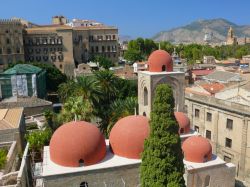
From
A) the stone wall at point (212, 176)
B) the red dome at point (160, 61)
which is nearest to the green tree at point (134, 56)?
the red dome at point (160, 61)

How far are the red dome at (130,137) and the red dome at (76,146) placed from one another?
3.30 ft

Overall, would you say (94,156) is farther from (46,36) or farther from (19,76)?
(46,36)

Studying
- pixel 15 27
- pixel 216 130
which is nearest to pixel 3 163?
pixel 216 130

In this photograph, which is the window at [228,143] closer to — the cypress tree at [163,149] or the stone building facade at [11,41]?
the cypress tree at [163,149]

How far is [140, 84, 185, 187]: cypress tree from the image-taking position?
13.9m

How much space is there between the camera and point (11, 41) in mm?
78438

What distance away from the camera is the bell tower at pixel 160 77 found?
70.1 feet

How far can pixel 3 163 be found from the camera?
61.1 ft

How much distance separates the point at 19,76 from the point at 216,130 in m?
33.8

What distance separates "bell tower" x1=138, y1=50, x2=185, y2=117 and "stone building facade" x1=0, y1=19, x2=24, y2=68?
6566cm

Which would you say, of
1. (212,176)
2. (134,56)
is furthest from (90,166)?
(134,56)

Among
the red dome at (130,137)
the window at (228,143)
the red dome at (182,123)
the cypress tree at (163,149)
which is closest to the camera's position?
the cypress tree at (163,149)

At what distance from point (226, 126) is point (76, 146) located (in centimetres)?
1707

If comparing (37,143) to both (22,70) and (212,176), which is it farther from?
(22,70)
